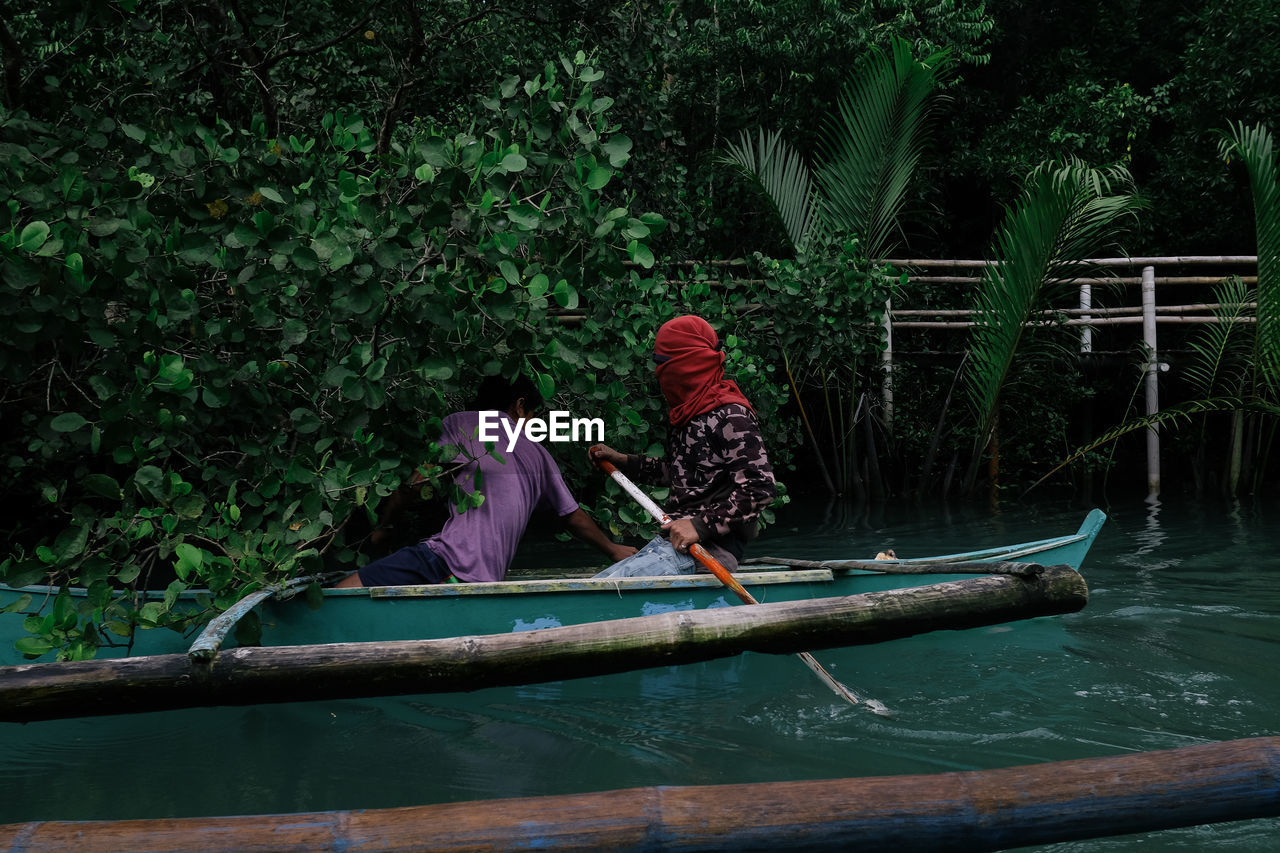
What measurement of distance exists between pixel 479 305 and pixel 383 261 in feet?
1.22

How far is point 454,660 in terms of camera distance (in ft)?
8.34

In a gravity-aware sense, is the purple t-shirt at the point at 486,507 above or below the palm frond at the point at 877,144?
below

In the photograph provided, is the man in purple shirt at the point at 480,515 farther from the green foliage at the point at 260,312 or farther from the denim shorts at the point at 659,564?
the denim shorts at the point at 659,564

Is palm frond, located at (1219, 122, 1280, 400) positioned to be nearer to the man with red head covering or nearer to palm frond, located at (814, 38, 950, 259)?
palm frond, located at (814, 38, 950, 259)

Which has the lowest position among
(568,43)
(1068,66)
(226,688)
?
(226,688)

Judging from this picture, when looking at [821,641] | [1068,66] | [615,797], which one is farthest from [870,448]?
[615,797]

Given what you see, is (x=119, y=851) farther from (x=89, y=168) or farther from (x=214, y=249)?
(x=89, y=168)

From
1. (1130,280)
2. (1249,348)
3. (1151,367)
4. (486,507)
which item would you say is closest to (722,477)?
(486,507)

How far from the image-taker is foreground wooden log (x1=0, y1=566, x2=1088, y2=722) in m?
2.46

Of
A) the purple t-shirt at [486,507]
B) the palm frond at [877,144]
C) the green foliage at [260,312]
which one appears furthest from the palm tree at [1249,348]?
the purple t-shirt at [486,507]

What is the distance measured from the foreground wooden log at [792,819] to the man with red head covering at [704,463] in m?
2.10

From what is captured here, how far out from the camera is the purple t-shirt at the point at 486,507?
4.20 meters

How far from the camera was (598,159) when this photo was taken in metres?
4.32

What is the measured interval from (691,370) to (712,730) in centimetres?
138
